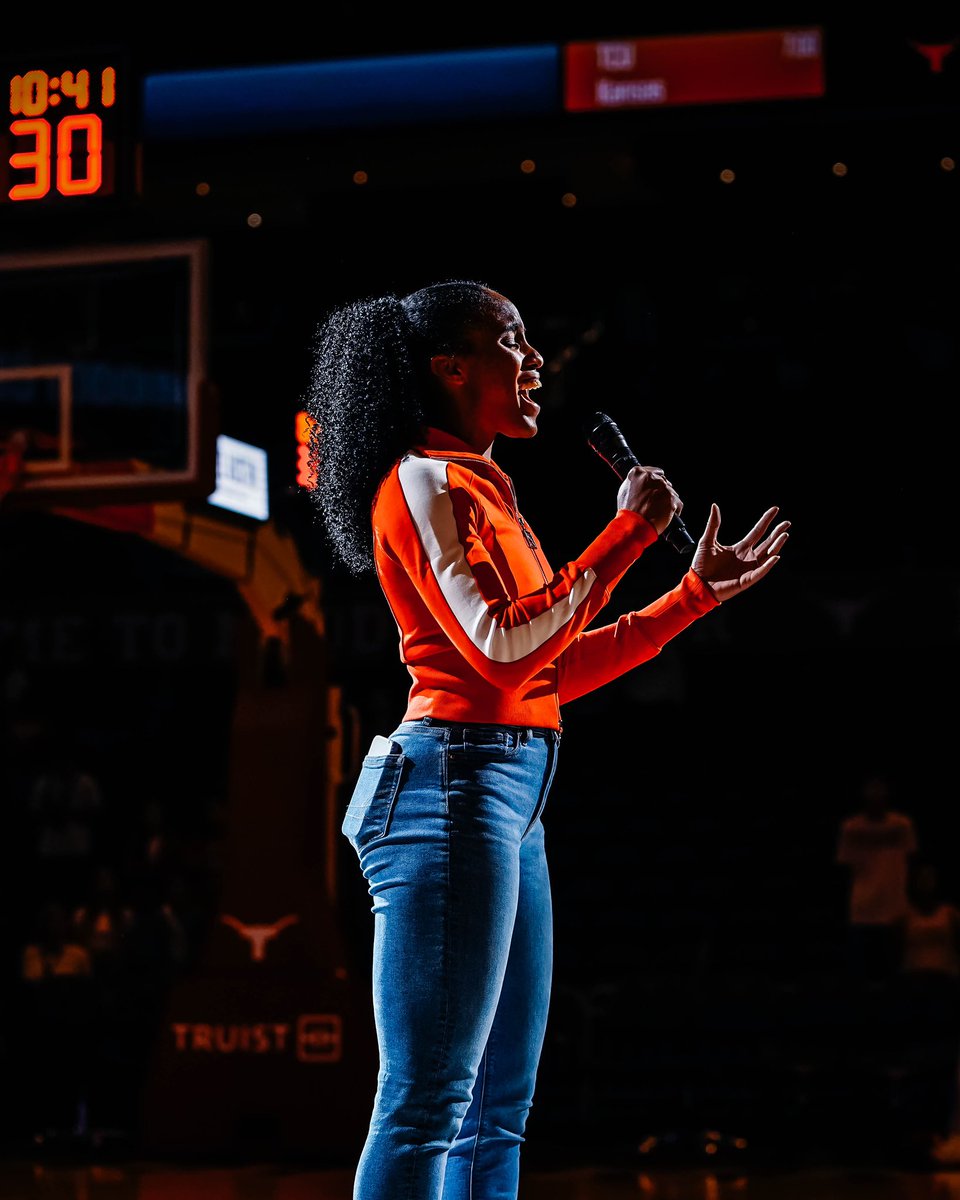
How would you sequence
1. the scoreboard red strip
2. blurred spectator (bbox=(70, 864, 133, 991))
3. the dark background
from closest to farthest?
1. the scoreboard red strip
2. blurred spectator (bbox=(70, 864, 133, 991))
3. the dark background

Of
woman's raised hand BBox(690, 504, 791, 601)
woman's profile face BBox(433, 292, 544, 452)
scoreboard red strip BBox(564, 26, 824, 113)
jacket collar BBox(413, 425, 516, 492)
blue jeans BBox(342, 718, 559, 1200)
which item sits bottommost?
blue jeans BBox(342, 718, 559, 1200)

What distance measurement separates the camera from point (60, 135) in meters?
5.40

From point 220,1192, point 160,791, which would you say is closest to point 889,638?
point 160,791

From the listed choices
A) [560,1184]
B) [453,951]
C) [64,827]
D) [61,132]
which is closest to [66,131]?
[61,132]

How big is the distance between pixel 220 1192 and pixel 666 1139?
183 cm

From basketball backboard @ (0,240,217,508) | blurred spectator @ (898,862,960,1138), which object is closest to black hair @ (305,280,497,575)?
basketball backboard @ (0,240,217,508)

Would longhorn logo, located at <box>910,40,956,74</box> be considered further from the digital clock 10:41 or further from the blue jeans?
the blue jeans

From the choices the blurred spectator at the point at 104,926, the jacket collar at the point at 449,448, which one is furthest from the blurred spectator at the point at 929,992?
the jacket collar at the point at 449,448

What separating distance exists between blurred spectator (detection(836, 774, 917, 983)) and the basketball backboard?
16.0 ft

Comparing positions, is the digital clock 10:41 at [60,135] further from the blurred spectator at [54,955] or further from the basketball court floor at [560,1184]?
the blurred spectator at [54,955]

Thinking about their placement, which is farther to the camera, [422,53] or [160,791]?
[160,791]

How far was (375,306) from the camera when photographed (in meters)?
2.49

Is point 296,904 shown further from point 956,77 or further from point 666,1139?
point 956,77

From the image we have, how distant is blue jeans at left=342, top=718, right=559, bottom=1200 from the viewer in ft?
6.88
